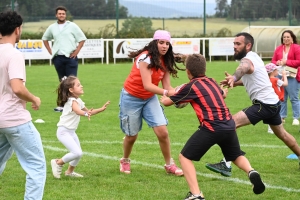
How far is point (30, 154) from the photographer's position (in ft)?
19.6

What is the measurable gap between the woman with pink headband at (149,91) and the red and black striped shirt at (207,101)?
1156mm

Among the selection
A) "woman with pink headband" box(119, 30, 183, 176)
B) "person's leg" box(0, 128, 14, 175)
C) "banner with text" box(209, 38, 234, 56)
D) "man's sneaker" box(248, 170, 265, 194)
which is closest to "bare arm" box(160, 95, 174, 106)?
"woman with pink headband" box(119, 30, 183, 176)

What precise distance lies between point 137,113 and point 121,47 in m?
25.3

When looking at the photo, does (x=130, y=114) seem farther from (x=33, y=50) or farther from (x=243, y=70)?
(x=33, y=50)

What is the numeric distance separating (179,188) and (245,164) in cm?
101

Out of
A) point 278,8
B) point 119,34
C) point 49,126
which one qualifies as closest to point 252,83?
point 49,126

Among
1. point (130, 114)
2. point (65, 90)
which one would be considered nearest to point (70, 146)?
point (65, 90)

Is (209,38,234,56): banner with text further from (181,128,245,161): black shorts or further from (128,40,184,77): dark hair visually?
(181,128,245,161): black shorts

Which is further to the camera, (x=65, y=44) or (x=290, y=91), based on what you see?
(x=65, y=44)

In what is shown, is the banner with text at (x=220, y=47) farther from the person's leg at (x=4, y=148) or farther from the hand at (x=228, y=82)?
the person's leg at (x=4, y=148)

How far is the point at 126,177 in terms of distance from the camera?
325 inches

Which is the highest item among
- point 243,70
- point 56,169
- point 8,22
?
point 8,22

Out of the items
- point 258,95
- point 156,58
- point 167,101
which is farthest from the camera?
point 258,95

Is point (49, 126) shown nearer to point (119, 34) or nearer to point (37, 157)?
point (37, 157)
